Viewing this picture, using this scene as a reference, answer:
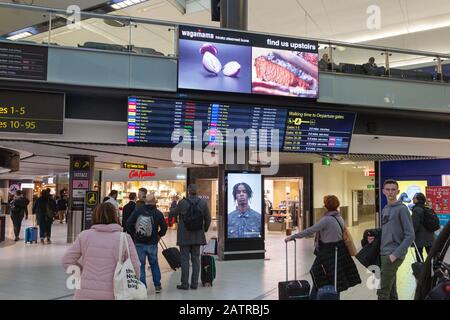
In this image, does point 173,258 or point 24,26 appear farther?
point 24,26

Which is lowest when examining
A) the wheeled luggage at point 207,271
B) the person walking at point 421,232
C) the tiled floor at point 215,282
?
the tiled floor at point 215,282

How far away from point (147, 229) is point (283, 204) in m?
15.5

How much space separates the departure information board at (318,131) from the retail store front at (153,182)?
43.7 feet

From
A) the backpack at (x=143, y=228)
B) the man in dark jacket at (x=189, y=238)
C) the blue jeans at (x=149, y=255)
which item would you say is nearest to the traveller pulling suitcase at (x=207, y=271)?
the man in dark jacket at (x=189, y=238)

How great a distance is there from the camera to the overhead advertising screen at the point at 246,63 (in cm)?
756

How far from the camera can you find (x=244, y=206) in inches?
389

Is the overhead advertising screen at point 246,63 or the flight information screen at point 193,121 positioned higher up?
the overhead advertising screen at point 246,63

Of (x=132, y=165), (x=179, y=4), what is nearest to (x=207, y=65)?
(x=179, y=4)

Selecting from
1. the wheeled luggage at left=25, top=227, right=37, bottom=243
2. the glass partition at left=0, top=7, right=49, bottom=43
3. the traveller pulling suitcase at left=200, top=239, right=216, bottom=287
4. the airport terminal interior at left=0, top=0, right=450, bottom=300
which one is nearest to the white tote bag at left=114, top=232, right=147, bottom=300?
the airport terminal interior at left=0, top=0, right=450, bottom=300

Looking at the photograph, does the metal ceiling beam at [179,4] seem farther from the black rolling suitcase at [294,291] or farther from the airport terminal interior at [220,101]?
the black rolling suitcase at [294,291]

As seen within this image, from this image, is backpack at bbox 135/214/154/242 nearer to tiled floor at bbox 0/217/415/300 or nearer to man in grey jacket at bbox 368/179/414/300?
tiled floor at bbox 0/217/415/300

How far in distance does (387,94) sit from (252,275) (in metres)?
4.42

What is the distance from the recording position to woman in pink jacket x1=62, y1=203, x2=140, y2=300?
128 inches

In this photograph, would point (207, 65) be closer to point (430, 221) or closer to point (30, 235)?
point (430, 221)
